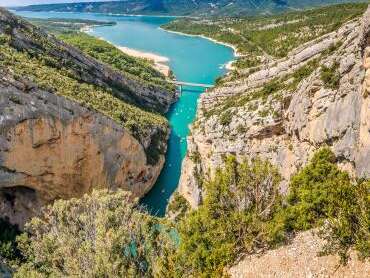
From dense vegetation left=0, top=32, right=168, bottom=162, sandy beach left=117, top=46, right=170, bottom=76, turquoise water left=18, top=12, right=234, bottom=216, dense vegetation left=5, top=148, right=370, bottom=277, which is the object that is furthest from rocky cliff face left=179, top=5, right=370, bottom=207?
sandy beach left=117, top=46, right=170, bottom=76

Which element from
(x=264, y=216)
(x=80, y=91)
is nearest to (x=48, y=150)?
(x=80, y=91)

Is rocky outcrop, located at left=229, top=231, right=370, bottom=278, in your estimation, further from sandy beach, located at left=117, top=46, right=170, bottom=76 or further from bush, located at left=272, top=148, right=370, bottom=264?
sandy beach, located at left=117, top=46, right=170, bottom=76

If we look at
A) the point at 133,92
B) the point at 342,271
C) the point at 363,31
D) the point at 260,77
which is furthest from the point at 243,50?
the point at 342,271

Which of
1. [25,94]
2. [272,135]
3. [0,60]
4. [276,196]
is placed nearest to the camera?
[276,196]

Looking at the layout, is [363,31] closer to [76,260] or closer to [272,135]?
[272,135]

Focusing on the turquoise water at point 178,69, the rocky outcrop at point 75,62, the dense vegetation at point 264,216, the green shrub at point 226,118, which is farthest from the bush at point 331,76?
the rocky outcrop at point 75,62

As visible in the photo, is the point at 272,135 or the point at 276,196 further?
the point at 272,135

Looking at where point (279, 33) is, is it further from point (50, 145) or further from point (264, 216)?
point (264, 216)
